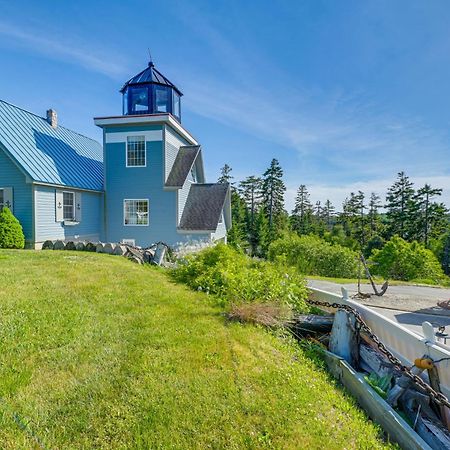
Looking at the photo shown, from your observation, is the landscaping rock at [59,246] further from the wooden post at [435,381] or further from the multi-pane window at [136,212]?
the wooden post at [435,381]

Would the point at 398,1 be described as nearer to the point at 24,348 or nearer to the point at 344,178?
the point at 24,348

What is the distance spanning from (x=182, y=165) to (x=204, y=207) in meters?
2.53

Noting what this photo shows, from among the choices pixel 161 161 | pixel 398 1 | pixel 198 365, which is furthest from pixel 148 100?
pixel 198 365

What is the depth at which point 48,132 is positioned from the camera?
14375 mm

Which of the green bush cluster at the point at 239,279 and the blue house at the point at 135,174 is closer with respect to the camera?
the green bush cluster at the point at 239,279

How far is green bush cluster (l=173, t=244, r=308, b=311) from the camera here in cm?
519

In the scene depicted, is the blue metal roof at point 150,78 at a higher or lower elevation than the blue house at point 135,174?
higher

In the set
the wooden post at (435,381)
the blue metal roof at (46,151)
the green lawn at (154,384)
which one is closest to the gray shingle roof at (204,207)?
the blue metal roof at (46,151)

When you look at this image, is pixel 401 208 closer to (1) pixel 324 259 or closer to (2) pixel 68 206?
(1) pixel 324 259

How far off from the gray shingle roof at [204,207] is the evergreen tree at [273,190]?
27.8m

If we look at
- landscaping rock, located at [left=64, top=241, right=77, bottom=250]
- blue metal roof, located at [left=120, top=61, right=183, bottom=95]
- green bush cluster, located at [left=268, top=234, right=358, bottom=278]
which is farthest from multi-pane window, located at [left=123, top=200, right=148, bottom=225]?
green bush cluster, located at [left=268, top=234, right=358, bottom=278]

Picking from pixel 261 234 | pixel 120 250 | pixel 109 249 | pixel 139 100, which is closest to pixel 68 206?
pixel 109 249

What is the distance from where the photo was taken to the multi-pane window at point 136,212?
579 inches

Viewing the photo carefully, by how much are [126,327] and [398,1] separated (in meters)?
9.35
